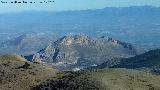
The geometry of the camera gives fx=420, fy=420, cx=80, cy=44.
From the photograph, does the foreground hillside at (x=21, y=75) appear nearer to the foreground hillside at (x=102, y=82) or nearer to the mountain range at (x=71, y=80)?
the mountain range at (x=71, y=80)

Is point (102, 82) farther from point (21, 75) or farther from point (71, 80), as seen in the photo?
point (21, 75)

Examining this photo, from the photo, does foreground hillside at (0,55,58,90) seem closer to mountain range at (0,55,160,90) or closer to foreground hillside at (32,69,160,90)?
mountain range at (0,55,160,90)

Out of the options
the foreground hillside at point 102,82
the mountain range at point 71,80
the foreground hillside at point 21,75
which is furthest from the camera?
the foreground hillside at point 21,75

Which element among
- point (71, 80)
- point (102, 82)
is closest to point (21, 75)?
point (71, 80)

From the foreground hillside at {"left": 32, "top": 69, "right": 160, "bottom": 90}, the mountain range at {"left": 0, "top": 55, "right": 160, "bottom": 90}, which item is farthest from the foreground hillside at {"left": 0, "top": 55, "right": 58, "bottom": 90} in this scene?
the foreground hillside at {"left": 32, "top": 69, "right": 160, "bottom": 90}

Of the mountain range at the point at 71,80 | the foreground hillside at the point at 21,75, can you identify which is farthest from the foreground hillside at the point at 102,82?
the foreground hillside at the point at 21,75

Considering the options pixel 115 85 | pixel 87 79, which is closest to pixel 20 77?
pixel 87 79
